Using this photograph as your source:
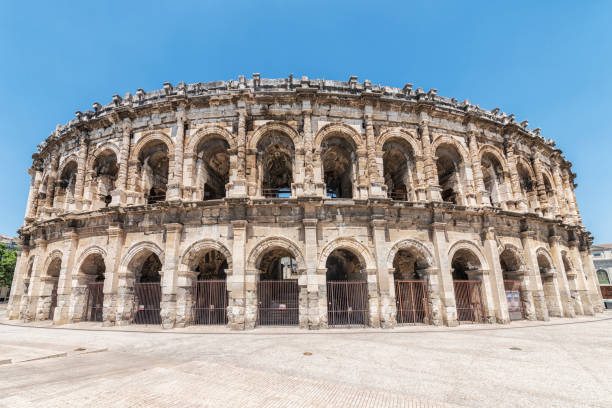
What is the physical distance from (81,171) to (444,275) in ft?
56.5

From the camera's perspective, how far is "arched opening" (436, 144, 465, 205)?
44.5 feet

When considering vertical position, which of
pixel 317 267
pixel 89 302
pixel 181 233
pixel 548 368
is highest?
pixel 181 233

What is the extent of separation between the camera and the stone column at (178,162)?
1176 centimetres

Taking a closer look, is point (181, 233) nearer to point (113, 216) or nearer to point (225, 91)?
point (113, 216)

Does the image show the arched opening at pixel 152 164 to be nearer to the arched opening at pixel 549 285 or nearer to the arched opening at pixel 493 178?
the arched opening at pixel 493 178

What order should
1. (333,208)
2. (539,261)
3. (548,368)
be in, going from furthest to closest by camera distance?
(539,261), (333,208), (548,368)

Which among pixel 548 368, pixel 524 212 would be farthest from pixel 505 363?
pixel 524 212

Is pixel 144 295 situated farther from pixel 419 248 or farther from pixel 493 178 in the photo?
pixel 493 178

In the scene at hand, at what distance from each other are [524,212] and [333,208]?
9365 mm

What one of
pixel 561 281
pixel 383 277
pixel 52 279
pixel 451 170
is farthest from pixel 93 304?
pixel 561 281

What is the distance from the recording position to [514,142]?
15.3 m

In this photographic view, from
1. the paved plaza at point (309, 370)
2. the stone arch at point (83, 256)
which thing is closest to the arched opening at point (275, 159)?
the paved plaza at point (309, 370)

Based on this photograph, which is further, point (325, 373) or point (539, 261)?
point (539, 261)

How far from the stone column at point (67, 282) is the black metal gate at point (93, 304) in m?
0.49
